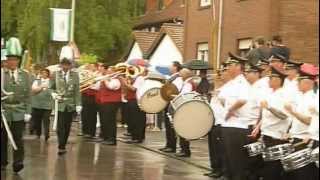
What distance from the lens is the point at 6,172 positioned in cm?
1257

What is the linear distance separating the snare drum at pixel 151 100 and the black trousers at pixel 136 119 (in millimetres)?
1339

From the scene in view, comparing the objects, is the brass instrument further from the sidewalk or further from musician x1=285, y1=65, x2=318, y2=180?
musician x1=285, y1=65, x2=318, y2=180

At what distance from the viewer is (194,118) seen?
12.8 metres

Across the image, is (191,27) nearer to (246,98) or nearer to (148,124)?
(148,124)

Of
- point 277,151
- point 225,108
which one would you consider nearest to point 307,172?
point 277,151

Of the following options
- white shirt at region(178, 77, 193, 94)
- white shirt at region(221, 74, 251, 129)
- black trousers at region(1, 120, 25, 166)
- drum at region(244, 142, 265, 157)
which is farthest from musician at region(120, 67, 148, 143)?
drum at region(244, 142, 265, 157)

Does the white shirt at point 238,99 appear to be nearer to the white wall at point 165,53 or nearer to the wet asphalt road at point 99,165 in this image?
the wet asphalt road at point 99,165

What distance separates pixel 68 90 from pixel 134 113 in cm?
350

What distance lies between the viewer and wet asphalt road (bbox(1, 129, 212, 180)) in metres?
12.6

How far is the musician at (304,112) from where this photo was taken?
9.41 m

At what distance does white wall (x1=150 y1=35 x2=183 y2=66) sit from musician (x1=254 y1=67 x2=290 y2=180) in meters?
25.7

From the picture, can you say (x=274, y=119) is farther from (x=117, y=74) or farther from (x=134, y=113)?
(x=134, y=113)

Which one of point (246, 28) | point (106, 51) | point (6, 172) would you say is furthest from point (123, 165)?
point (106, 51)

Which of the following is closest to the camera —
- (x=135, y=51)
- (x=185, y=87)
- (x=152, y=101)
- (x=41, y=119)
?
(x=185, y=87)
